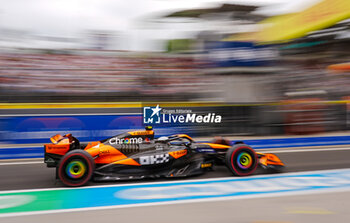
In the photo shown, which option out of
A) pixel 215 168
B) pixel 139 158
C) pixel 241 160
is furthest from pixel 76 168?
pixel 241 160

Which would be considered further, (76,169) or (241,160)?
(241,160)

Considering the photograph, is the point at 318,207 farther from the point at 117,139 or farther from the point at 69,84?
the point at 69,84

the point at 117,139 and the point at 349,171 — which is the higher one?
the point at 117,139

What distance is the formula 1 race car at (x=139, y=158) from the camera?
14.4ft

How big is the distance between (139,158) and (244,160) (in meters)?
1.62

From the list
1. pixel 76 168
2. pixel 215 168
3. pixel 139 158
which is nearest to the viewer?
pixel 76 168

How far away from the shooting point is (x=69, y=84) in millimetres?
10750

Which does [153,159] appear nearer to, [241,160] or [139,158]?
[139,158]

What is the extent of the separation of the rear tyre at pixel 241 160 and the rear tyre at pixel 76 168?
203cm

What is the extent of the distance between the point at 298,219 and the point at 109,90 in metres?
8.72

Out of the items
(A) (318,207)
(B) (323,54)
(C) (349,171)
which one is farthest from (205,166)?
(B) (323,54)

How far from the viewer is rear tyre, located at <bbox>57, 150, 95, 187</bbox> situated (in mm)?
4293

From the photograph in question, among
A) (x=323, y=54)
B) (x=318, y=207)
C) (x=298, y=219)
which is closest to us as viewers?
(x=298, y=219)

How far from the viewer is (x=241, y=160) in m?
4.89
